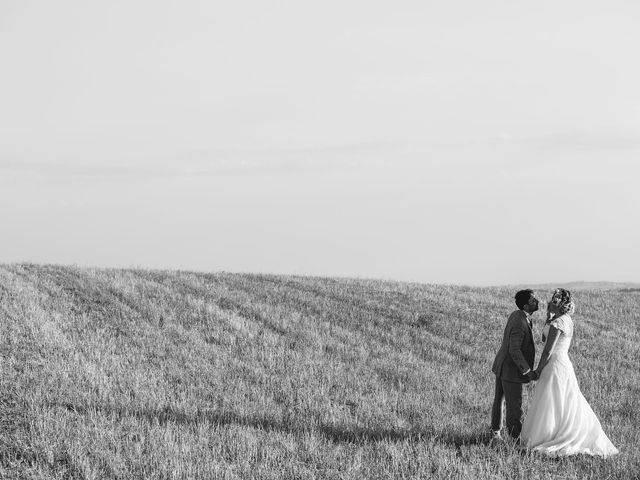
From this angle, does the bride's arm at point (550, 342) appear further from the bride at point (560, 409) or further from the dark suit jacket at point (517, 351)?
the dark suit jacket at point (517, 351)

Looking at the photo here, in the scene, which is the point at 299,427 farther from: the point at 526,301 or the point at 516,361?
the point at 526,301

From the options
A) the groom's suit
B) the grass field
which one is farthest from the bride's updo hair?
the grass field

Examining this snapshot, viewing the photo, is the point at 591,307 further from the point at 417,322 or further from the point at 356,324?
the point at 356,324

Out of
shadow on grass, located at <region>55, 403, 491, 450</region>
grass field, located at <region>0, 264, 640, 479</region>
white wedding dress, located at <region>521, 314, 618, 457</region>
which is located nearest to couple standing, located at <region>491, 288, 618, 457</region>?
white wedding dress, located at <region>521, 314, 618, 457</region>

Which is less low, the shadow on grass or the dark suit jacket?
the dark suit jacket

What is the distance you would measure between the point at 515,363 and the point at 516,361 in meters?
0.16

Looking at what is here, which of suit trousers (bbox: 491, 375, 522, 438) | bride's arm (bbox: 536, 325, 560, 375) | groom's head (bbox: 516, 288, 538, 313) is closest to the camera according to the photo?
bride's arm (bbox: 536, 325, 560, 375)

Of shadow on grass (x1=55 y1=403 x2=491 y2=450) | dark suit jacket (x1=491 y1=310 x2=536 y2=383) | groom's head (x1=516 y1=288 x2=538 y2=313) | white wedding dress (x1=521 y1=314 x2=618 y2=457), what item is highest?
groom's head (x1=516 y1=288 x2=538 y2=313)

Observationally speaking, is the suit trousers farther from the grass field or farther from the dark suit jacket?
the grass field

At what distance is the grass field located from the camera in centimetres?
939

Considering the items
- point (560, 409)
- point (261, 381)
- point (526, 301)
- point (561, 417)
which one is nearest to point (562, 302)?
point (526, 301)

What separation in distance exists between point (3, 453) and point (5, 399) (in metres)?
2.59

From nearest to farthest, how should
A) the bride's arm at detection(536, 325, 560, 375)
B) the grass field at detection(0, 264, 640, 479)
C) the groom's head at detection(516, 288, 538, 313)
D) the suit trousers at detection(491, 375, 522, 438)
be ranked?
1. the grass field at detection(0, 264, 640, 479)
2. the bride's arm at detection(536, 325, 560, 375)
3. the groom's head at detection(516, 288, 538, 313)
4. the suit trousers at detection(491, 375, 522, 438)

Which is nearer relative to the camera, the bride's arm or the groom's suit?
the bride's arm
